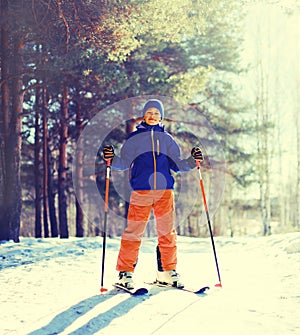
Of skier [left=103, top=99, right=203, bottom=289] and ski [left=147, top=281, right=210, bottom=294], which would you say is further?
skier [left=103, top=99, right=203, bottom=289]

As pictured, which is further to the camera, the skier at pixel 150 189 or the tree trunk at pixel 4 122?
the tree trunk at pixel 4 122

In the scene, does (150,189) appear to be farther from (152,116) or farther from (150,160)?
(152,116)

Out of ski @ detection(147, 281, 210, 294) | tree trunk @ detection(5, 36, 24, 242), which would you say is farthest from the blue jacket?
tree trunk @ detection(5, 36, 24, 242)

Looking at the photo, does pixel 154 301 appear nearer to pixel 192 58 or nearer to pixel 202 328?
pixel 202 328

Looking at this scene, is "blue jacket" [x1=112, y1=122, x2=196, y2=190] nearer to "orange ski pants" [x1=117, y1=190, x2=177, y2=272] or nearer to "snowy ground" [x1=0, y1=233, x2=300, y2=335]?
"orange ski pants" [x1=117, y1=190, x2=177, y2=272]

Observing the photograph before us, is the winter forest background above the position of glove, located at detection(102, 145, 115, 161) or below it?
above

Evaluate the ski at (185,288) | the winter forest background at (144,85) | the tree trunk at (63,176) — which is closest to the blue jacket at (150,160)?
the ski at (185,288)

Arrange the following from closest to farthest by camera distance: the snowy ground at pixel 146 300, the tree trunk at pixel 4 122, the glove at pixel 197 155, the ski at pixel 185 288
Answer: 1. the snowy ground at pixel 146 300
2. the ski at pixel 185 288
3. the glove at pixel 197 155
4. the tree trunk at pixel 4 122

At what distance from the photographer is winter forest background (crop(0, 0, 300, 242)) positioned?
8.97 metres

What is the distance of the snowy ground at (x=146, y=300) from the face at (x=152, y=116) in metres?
1.92

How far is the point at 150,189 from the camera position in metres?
4.95

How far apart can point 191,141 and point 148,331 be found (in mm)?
14841

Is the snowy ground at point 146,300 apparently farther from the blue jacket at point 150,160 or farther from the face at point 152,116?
the face at point 152,116

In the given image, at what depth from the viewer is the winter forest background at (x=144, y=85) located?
8.97 m
